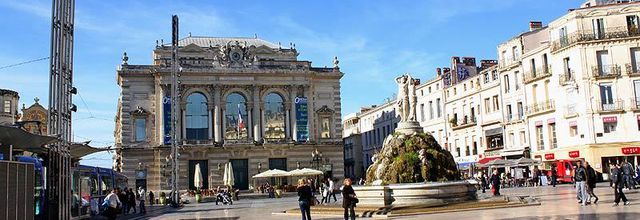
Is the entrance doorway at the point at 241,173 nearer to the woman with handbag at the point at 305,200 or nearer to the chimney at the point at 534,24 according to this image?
the chimney at the point at 534,24

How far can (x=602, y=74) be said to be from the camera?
45531 millimetres

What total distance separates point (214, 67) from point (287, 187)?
43.4 ft

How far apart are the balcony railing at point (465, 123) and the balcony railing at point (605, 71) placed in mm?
16806

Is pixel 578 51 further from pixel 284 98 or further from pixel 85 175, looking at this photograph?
pixel 85 175

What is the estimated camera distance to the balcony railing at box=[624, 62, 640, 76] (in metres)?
45.0

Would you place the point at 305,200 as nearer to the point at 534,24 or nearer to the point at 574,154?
the point at 574,154

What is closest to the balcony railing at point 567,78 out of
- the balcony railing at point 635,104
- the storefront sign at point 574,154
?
the balcony railing at point 635,104

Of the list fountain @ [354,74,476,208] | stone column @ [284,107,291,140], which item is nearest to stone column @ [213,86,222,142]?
stone column @ [284,107,291,140]

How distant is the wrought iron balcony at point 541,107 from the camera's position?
165ft

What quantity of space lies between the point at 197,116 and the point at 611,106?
34.4 metres

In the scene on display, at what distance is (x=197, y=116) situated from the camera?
191ft

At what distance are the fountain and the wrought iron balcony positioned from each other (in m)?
26.1

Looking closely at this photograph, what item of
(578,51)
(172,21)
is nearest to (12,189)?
(172,21)

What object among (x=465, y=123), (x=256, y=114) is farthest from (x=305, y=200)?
(x=465, y=123)
